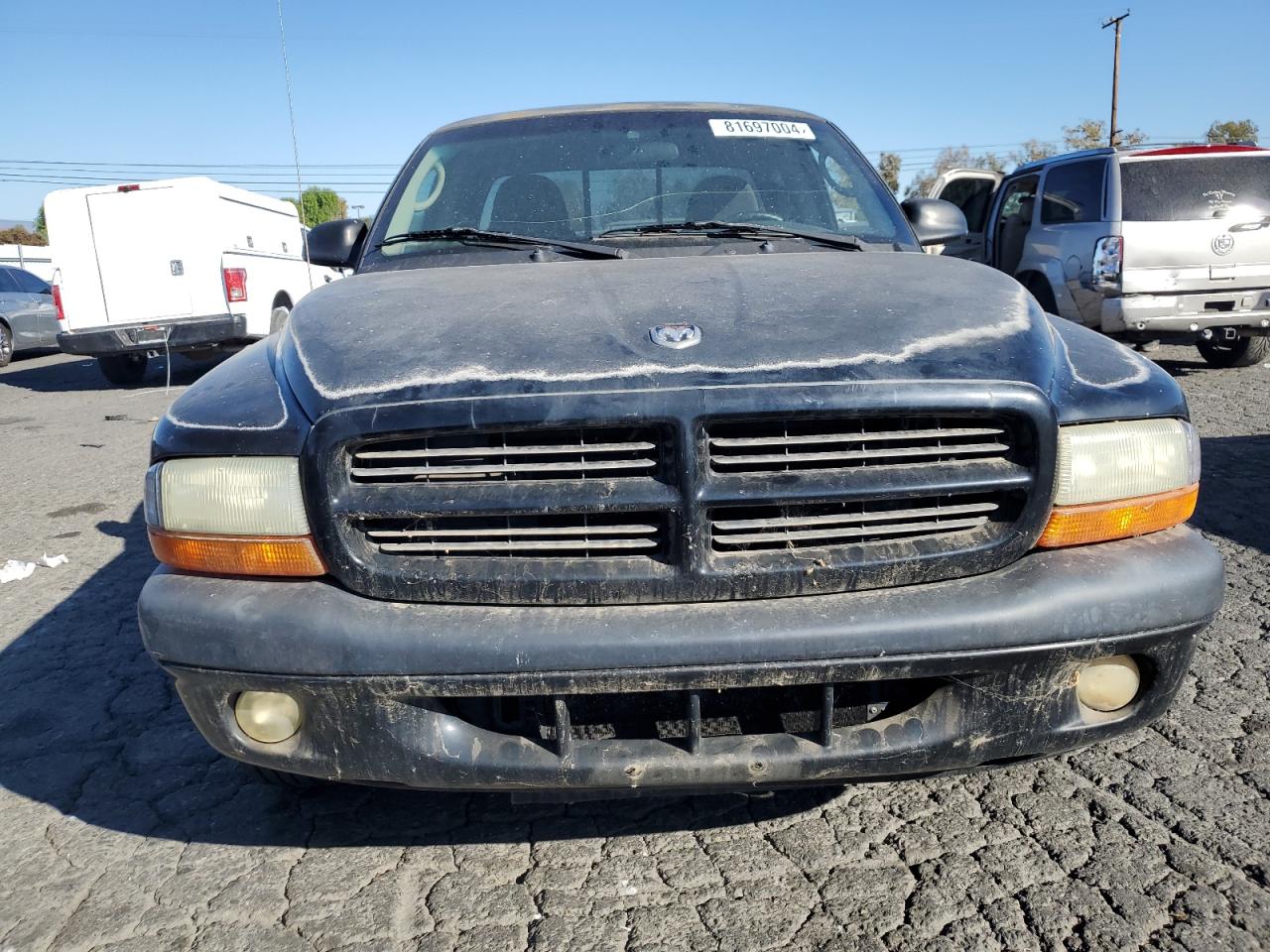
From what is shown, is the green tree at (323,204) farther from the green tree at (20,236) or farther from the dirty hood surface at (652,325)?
the dirty hood surface at (652,325)

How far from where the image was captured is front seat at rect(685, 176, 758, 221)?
333 centimetres

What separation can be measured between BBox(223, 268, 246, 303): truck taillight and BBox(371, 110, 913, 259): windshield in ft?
28.9

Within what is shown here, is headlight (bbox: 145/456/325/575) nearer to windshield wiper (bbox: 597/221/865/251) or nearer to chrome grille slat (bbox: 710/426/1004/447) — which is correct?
chrome grille slat (bbox: 710/426/1004/447)

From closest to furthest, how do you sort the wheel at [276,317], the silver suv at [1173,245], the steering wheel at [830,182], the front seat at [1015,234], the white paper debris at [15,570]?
the steering wheel at [830,182], the white paper debris at [15,570], the silver suv at [1173,245], the front seat at [1015,234], the wheel at [276,317]

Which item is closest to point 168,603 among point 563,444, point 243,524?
point 243,524

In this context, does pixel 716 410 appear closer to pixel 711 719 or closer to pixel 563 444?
pixel 563 444

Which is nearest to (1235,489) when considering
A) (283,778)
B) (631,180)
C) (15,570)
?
(631,180)

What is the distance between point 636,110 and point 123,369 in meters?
11.1

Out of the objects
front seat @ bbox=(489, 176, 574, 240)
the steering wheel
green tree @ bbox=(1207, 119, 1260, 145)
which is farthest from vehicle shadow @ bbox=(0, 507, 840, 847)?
green tree @ bbox=(1207, 119, 1260, 145)

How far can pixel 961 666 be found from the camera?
6.32 ft

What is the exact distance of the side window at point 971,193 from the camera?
1325 centimetres

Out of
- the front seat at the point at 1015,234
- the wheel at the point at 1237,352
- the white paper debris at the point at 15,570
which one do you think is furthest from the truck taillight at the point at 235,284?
the wheel at the point at 1237,352

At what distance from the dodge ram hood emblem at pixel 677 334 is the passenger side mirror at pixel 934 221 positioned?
6.00 ft

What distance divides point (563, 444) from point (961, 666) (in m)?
0.88
